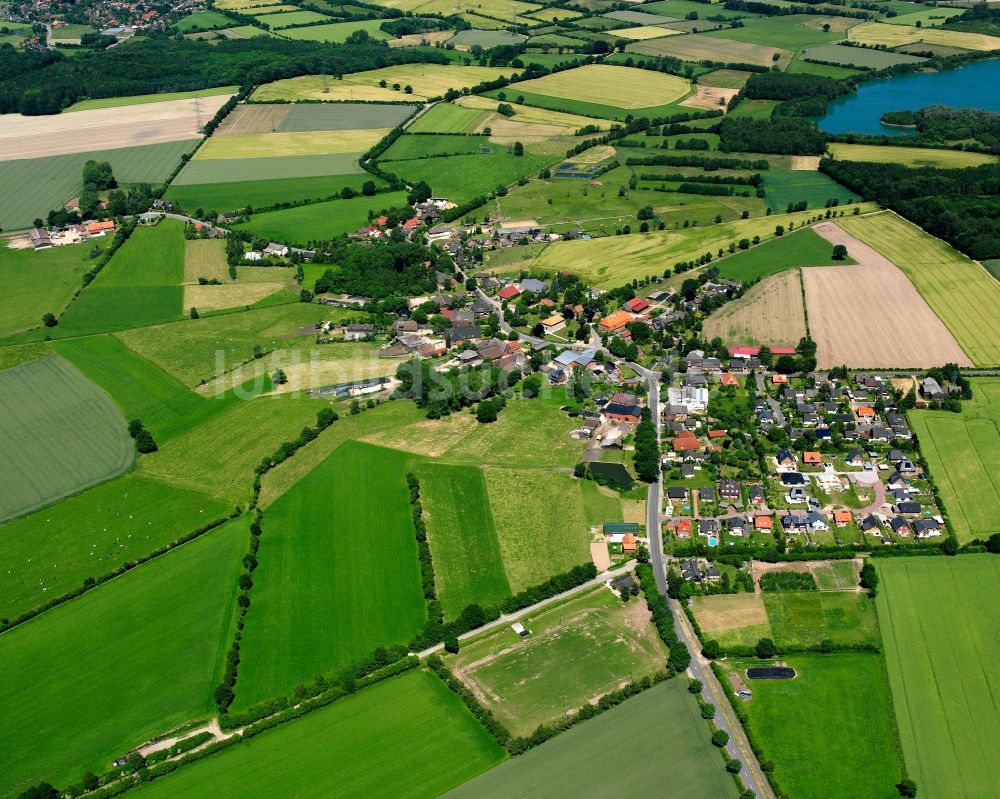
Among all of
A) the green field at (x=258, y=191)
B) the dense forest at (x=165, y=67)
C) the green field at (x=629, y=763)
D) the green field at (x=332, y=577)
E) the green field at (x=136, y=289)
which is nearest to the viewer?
the green field at (x=629, y=763)

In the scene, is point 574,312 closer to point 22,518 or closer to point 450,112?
point 22,518

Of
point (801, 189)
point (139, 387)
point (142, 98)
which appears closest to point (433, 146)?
point (801, 189)

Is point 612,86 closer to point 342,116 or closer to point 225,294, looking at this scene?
point 342,116

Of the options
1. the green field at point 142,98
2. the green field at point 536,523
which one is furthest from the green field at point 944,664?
the green field at point 142,98

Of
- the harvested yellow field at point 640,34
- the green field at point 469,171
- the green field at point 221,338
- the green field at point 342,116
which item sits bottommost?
the green field at point 221,338

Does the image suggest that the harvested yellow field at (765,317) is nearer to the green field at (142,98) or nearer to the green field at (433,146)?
the green field at (433,146)

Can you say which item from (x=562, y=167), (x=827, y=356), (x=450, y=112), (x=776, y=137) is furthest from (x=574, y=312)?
(x=450, y=112)
